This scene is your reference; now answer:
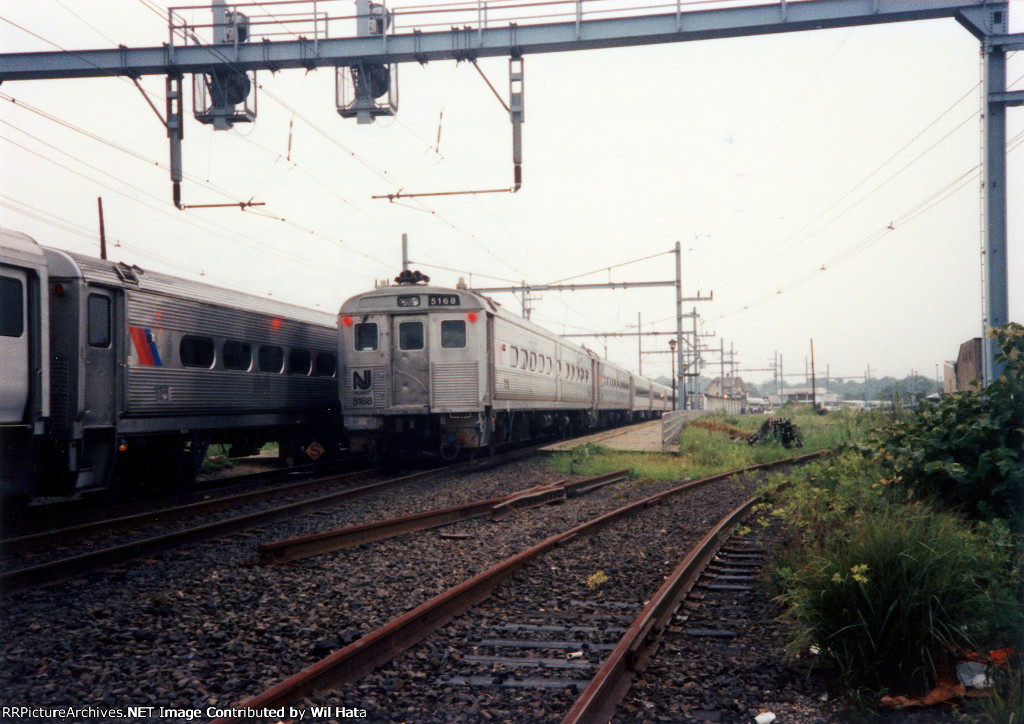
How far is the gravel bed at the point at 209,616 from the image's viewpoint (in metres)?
4.23

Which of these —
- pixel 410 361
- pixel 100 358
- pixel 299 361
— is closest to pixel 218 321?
pixel 100 358

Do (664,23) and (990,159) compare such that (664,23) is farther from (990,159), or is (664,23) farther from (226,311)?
(226,311)

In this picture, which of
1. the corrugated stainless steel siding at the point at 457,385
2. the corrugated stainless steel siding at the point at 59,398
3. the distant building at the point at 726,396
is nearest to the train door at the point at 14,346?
the corrugated stainless steel siding at the point at 59,398

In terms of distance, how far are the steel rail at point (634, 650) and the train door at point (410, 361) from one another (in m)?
8.57

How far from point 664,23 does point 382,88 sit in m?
4.20

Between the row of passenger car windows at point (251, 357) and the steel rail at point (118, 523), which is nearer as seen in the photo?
the steel rail at point (118, 523)

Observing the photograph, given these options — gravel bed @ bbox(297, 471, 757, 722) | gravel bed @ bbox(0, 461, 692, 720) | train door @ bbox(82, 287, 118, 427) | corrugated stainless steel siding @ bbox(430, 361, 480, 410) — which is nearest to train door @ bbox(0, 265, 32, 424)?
train door @ bbox(82, 287, 118, 427)

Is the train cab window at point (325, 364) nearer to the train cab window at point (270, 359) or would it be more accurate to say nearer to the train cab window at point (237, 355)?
the train cab window at point (270, 359)

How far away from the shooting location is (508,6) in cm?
1135

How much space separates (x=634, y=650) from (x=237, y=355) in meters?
10.8

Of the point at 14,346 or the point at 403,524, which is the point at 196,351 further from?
the point at 403,524

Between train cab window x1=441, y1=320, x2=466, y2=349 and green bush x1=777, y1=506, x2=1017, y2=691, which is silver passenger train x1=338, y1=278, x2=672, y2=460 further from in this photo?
green bush x1=777, y1=506, x2=1017, y2=691

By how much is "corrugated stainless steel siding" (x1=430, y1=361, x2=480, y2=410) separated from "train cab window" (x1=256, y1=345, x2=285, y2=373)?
2.92 metres

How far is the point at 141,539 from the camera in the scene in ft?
27.0
